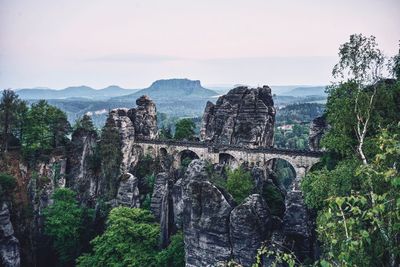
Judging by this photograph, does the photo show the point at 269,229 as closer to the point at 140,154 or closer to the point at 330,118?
the point at 330,118

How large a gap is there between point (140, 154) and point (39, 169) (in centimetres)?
Result: 1407

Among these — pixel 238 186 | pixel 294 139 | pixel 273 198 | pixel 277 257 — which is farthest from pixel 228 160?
pixel 294 139

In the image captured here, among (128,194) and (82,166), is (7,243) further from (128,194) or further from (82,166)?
(82,166)

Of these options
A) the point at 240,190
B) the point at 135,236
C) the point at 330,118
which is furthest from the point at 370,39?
the point at 135,236

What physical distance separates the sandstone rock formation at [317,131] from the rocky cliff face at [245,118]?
19.3 ft

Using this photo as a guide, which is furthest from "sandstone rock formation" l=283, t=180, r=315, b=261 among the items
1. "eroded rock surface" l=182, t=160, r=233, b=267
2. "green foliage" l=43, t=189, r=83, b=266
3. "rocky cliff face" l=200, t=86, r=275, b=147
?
"rocky cliff face" l=200, t=86, r=275, b=147

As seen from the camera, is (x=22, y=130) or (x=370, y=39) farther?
(x=22, y=130)

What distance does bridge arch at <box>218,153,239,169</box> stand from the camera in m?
48.0

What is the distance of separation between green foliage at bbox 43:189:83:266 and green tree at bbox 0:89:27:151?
1016cm

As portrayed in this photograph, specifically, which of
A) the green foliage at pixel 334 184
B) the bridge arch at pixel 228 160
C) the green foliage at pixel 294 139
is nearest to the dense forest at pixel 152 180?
the green foliage at pixel 334 184

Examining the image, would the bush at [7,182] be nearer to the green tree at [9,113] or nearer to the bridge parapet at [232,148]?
the green tree at [9,113]

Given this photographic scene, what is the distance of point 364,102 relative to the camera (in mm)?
22219

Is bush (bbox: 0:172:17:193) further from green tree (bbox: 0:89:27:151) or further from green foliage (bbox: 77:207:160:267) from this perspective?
green foliage (bbox: 77:207:160:267)

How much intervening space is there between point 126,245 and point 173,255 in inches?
170
